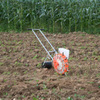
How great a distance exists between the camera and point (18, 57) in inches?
225

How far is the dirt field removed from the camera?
309cm

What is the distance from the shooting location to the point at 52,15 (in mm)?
9281

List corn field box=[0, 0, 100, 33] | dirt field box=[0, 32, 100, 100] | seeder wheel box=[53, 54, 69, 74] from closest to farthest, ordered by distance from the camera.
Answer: dirt field box=[0, 32, 100, 100] → seeder wheel box=[53, 54, 69, 74] → corn field box=[0, 0, 100, 33]

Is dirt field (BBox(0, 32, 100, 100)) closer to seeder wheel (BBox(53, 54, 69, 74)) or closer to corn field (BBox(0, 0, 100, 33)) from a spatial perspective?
seeder wheel (BBox(53, 54, 69, 74))

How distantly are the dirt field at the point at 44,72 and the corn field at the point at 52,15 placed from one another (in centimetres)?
169

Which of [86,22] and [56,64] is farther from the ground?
[86,22]

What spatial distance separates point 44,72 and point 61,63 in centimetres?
60

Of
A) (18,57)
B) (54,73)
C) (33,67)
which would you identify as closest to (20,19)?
(18,57)

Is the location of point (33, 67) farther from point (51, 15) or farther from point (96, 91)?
point (51, 15)

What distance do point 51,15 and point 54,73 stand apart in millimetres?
5582

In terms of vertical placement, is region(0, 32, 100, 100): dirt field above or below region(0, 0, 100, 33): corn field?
below

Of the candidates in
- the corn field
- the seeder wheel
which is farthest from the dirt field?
the corn field

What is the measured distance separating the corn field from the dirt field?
1.69 meters

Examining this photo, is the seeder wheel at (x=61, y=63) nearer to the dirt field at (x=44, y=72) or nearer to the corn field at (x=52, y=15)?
the dirt field at (x=44, y=72)
